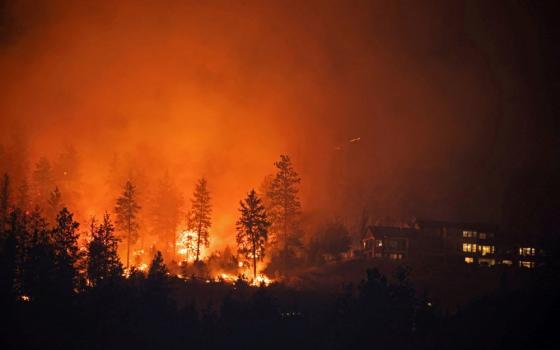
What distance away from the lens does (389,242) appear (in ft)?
345

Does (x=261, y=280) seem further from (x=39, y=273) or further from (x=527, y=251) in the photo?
(x=527, y=251)

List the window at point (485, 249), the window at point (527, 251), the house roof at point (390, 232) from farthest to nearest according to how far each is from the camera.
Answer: the window at point (485, 249)
the house roof at point (390, 232)
the window at point (527, 251)

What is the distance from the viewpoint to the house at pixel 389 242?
105 m

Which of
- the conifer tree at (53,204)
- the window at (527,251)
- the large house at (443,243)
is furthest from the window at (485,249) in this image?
the conifer tree at (53,204)

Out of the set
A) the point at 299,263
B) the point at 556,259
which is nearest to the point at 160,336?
the point at 556,259

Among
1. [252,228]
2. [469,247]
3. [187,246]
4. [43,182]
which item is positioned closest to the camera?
[252,228]

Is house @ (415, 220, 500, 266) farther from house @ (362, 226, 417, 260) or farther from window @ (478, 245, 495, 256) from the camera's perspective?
house @ (362, 226, 417, 260)

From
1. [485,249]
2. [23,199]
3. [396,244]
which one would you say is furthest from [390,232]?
[23,199]

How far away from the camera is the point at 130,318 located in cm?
4644

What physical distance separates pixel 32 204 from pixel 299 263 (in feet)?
156

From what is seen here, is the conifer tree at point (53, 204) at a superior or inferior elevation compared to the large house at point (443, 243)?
superior

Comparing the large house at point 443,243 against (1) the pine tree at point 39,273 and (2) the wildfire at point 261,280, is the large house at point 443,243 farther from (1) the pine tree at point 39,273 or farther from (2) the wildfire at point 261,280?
(1) the pine tree at point 39,273

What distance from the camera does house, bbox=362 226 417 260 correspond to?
104938 mm

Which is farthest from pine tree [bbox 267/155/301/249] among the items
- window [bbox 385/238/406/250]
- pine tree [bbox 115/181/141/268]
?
pine tree [bbox 115/181/141/268]
